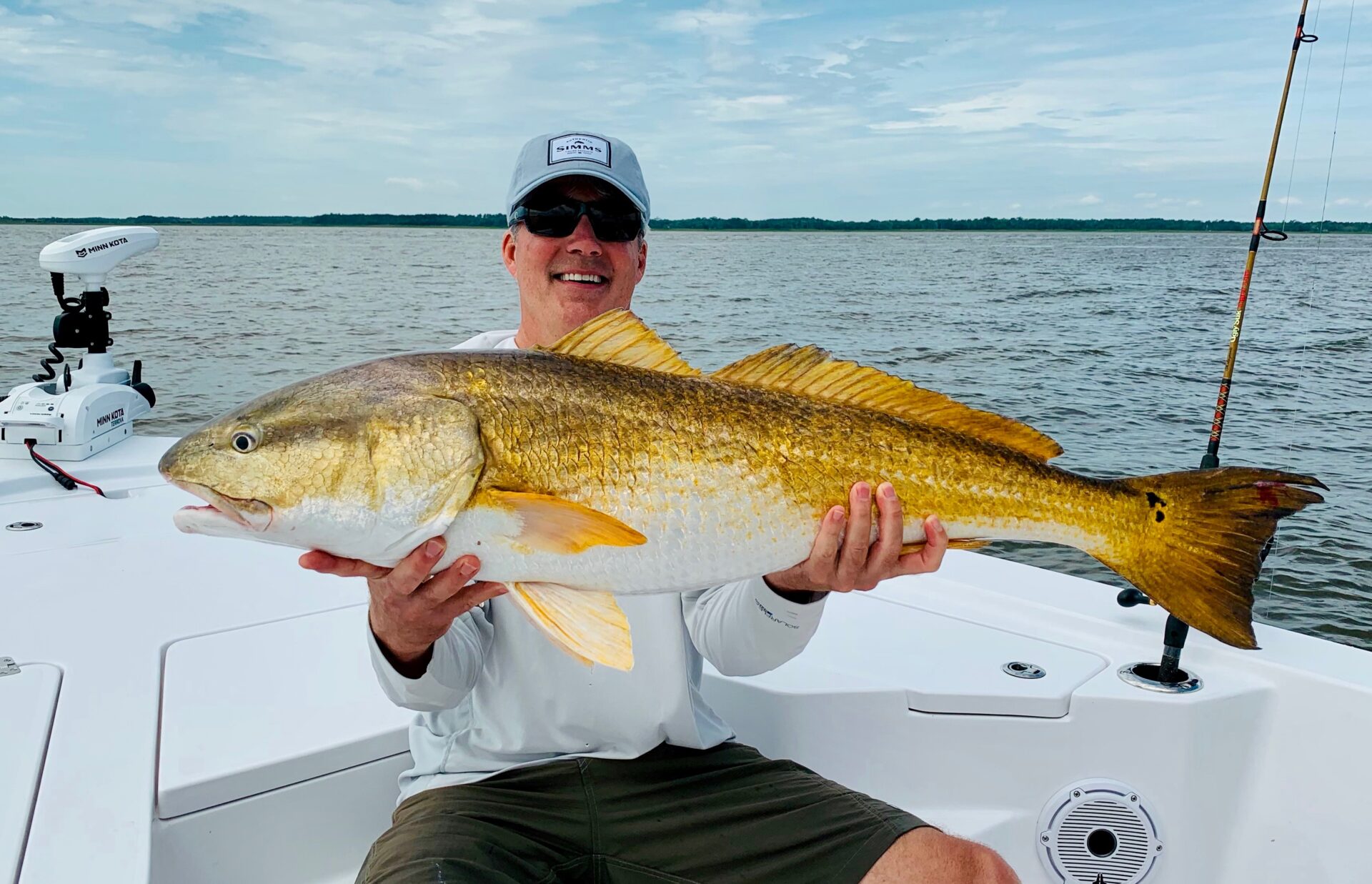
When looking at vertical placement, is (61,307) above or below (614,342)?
below

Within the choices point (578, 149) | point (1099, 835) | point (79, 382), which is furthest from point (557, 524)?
point (79, 382)

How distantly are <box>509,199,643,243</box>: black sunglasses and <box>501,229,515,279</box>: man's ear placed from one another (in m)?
0.23

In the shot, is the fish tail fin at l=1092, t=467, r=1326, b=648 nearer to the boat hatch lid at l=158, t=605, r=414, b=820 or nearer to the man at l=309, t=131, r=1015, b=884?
the man at l=309, t=131, r=1015, b=884

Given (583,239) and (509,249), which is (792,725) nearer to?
(583,239)

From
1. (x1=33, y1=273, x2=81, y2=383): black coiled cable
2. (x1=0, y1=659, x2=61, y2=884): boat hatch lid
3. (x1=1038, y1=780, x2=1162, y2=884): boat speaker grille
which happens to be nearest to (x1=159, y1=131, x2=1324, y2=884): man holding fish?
(x1=0, y1=659, x2=61, y2=884): boat hatch lid

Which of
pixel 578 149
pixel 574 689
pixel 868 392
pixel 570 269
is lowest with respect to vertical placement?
pixel 574 689

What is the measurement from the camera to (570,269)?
3498 mm

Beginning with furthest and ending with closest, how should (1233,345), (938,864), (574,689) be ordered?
(1233,345), (574,689), (938,864)

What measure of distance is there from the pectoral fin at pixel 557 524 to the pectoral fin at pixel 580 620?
0.48 feet

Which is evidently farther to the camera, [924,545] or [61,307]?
[61,307]

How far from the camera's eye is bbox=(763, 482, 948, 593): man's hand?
2.30m

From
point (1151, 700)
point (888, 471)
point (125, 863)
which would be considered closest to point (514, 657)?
point (125, 863)

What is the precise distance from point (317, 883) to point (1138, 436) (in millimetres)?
12761

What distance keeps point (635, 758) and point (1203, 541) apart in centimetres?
163
